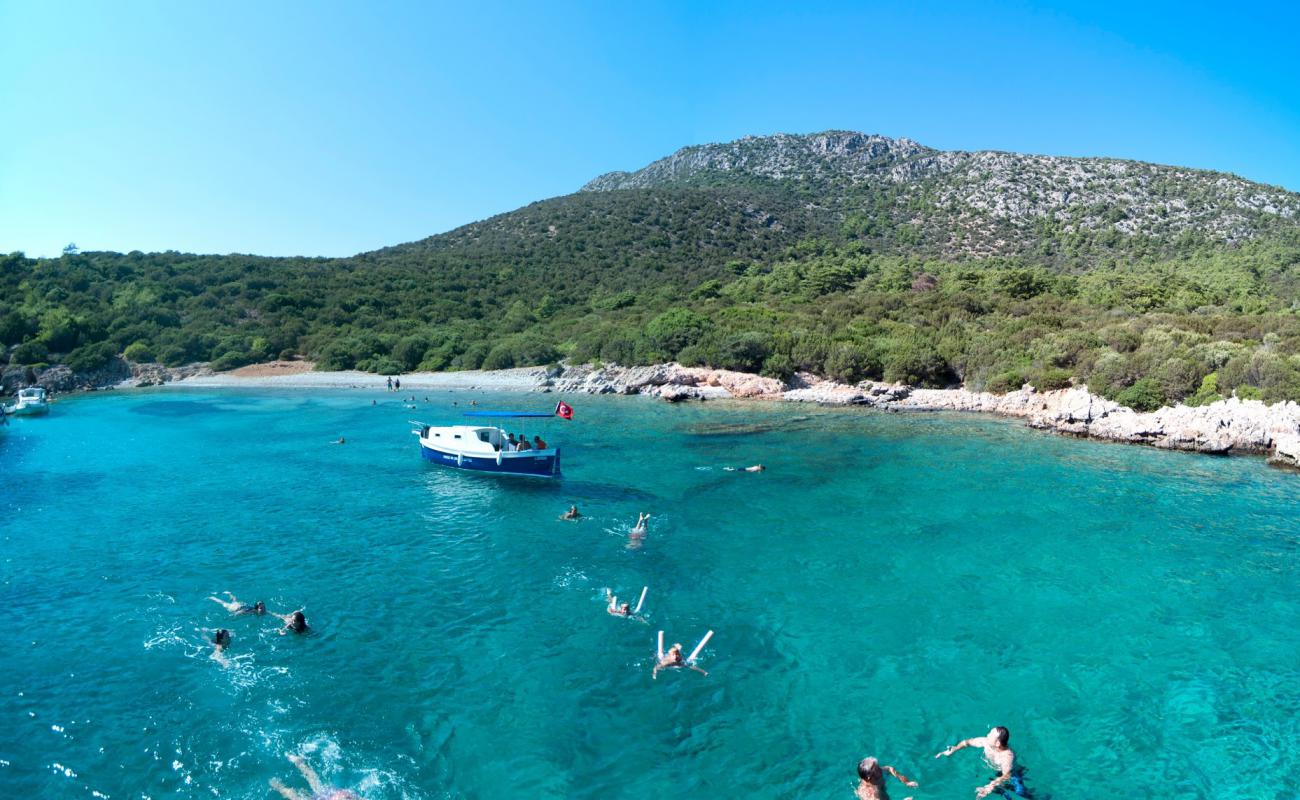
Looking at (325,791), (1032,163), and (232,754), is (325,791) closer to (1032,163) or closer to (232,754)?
(232,754)

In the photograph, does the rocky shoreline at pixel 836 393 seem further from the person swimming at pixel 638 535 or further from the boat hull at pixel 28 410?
the person swimming at pixel 638 535

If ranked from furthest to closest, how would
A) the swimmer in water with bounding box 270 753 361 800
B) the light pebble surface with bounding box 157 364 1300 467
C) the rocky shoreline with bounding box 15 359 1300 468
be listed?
1. the rocky shoreline with bounding box 15 359 1300 468
2. the light pebble surface with bounding box 157 364 1300 467
3. the swimmer in water with bounding box 270 753 361 800

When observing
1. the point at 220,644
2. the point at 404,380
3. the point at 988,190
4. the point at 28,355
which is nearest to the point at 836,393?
the point at 220,644

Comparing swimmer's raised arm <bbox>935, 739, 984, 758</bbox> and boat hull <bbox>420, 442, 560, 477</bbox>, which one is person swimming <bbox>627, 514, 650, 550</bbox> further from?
swimmer's raised arm <bbox>935, 739, 984, 758</bbox>

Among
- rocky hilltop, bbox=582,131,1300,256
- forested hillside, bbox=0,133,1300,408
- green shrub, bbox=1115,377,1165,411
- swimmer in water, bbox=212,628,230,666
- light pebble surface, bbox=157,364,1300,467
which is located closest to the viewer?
swimmer in water, bbox=212,628,230,666

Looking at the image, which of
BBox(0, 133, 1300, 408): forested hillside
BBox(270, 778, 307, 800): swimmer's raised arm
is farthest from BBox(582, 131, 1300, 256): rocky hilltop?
BBox(270, 778, 307, 800): swimmer's raised arm

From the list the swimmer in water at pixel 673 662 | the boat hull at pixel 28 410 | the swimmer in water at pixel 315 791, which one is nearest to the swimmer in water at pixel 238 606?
the swimmer in water at pixel 315 791
